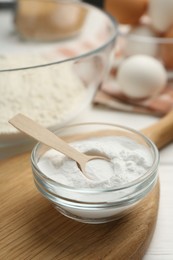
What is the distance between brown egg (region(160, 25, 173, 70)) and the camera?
1131 mm

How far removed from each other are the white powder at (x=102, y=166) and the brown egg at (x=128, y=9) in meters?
0.56

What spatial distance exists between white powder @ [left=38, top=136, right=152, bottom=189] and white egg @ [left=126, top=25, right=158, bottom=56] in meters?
0.50

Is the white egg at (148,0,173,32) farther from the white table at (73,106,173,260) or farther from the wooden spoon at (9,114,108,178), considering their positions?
the wooden spoon at (9,114,108,178)

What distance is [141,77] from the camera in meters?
1.04

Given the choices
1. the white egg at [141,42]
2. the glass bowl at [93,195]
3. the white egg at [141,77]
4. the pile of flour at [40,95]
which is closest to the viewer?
the glass bowl at [93,195]

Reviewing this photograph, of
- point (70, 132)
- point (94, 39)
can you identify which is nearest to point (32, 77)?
point (70, 132)

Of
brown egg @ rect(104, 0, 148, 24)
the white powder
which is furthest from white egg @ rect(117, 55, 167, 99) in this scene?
the white powder

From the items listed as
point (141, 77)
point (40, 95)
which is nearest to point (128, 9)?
point (141, 77)

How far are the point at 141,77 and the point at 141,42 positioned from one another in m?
0.15

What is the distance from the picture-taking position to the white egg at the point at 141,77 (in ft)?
3.41

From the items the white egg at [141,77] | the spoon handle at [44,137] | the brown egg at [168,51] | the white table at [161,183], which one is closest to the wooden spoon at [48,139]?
the spoon handle at [44,137]

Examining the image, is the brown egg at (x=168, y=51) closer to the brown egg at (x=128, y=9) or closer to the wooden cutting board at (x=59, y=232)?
the brown egg at (x=128, y=9)

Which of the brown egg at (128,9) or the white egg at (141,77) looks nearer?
the white egg at (141,77)

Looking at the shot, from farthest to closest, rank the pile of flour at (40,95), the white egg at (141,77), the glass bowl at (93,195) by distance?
the white egg at (141,77), the pile of flour at (40,95), the glass bowl at (93,195)
